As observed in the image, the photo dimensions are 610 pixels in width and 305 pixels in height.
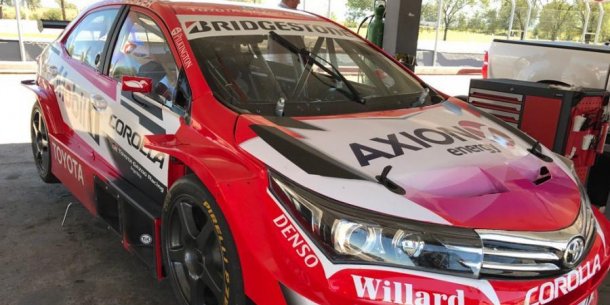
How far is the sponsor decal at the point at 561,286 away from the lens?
1.79 meters

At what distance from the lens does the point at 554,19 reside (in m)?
18.3

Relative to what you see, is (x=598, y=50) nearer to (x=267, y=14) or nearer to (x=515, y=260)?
(x=267, y=14)

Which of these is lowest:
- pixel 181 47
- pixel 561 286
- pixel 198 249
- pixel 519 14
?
pixel 198 249

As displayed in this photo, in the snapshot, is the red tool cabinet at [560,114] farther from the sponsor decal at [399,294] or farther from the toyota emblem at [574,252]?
the sponsor decal at [399,294]

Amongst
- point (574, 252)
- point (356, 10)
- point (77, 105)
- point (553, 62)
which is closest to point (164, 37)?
point (77, 105)

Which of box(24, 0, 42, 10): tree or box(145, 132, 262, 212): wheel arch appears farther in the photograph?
box(24, 0, 42, 10): tree

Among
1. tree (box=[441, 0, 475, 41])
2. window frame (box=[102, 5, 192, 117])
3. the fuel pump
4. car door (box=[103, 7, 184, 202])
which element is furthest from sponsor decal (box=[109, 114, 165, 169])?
tree (box=[441, 0, 475, 41])

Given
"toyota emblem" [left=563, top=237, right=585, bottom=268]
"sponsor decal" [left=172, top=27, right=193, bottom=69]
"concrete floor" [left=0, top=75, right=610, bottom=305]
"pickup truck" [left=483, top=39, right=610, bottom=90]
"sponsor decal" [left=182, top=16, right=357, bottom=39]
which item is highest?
"sponsor decal" [left=182, top=16, right=357, bottom=39]

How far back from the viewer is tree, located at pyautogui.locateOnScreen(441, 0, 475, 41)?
1739 cm

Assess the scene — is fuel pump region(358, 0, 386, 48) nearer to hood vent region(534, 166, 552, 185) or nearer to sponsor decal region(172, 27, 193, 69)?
sponsor decal region(172, 27, 193, 69)

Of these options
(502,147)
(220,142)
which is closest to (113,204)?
(220,142)

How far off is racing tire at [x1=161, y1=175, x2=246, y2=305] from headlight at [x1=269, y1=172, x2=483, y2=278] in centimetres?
43

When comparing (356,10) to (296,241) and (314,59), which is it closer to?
(314,59)

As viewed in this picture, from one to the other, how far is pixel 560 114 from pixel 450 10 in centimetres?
1525
